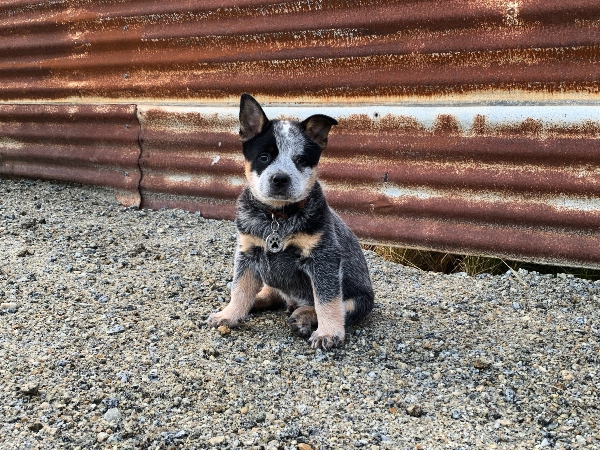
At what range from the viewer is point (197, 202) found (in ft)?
21.1

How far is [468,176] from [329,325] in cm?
195

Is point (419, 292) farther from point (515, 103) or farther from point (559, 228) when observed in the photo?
point (515, 103)

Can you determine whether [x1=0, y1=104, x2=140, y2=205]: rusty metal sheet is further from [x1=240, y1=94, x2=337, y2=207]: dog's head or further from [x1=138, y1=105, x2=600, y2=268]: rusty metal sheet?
[x1=240, y1=94, x2=337, y2=207]: dog's head

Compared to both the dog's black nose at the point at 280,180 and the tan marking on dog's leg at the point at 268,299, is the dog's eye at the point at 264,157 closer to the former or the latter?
the dog's black nose at the point at 280,180

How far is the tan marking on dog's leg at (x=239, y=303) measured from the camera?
13.0 feet

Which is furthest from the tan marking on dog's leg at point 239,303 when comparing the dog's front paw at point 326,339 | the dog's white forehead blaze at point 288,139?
the dog's white forehead blaze at point 288,139

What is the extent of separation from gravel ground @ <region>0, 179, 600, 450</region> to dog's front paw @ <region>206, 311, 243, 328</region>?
8 centimetres

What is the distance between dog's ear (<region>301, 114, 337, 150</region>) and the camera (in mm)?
3918

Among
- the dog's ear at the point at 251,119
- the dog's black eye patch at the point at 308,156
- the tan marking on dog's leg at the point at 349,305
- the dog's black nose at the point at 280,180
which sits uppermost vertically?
the dog's ear at the point at 251,119

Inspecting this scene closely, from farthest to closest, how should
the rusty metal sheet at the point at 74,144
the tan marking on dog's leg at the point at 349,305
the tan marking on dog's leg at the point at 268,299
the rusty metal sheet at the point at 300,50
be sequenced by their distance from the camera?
1. the rusty metal sheet at the point at 74,144
2. the rusty metal sheet at the point at 300,50
3. the tan marking on dog's leg at the point at 268,299
4. the tan marking on dog's leg at the point at 349,305

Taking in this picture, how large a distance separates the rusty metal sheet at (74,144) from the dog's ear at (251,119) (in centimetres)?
295

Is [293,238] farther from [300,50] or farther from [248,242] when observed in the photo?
[300,50]

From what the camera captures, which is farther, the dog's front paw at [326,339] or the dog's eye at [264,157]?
the dog's eye at [264,157]

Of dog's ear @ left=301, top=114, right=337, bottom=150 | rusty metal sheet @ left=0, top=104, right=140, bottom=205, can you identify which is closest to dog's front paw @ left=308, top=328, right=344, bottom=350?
dog's ear @ left=301, top=114, right=337, bottom=150
